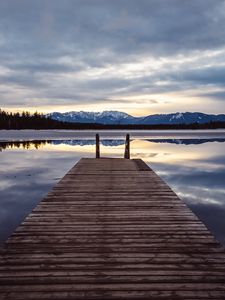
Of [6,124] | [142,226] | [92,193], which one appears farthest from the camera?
[6,124]

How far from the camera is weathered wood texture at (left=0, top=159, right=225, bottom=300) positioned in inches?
160

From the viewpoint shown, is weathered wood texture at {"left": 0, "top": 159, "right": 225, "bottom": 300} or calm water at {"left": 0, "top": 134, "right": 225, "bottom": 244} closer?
weathered wood texture at {"left": 0, "top": 159, "right": 225, "bottom": 300}

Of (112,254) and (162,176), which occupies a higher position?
(112,254)

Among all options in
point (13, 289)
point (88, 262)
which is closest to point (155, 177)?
point (88, 262)

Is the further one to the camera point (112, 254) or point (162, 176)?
point (162, 176)

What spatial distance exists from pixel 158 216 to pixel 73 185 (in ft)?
14.9

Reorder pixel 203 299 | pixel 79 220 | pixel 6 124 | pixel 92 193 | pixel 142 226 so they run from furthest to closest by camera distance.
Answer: pixel 6 124 < pixel 92 193 < pixel 79 220 < pixel 142 226 < pixel 203 299

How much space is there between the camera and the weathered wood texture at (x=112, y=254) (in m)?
4.06

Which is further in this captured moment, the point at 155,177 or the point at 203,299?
the point at 155,177

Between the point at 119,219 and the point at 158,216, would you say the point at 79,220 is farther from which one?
the point at 158,216

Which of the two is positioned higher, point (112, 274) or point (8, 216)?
point (112, 274)

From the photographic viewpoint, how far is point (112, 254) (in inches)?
201

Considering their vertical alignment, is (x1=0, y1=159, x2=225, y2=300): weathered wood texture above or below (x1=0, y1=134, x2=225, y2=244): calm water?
above

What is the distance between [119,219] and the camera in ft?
23.0
